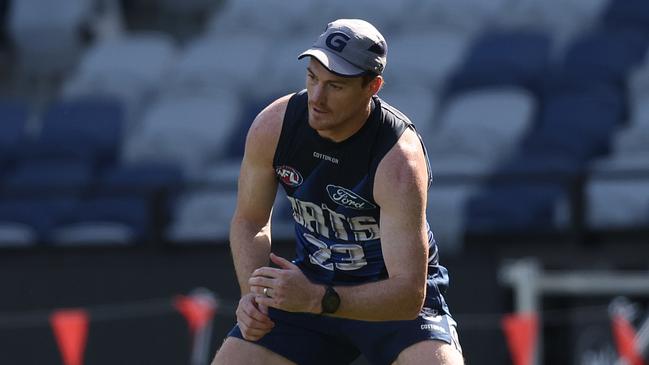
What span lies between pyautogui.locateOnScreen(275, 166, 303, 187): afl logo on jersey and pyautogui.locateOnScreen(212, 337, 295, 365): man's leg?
0.64m

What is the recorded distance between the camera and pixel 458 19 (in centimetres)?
1345

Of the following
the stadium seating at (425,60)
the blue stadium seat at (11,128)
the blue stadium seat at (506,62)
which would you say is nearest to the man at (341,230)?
the blue stadium seat at (506,62)

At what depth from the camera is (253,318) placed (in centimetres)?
509

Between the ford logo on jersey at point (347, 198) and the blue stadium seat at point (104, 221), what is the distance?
21.2 ft

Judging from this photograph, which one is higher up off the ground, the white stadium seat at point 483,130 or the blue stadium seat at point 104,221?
the white stadium seat at point 483,130

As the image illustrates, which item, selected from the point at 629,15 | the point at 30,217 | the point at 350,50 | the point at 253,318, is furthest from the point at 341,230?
the point at 629,15

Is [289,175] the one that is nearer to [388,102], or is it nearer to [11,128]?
[388,102]

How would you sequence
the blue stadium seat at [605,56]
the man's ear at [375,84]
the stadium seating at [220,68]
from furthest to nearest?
the stadium seating at [220,68]
the blue stadium seat at [605,56]
the man's ear at [375,84]

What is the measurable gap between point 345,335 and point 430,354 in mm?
408

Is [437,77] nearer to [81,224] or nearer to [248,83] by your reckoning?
[248,83]

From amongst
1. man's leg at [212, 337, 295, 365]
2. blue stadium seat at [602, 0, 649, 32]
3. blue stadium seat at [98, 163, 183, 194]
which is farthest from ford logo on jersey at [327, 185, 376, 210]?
blue stadium seat at [602, 0, 649, 32]

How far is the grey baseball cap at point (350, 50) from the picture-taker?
5.04 meters

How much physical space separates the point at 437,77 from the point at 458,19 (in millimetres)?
902

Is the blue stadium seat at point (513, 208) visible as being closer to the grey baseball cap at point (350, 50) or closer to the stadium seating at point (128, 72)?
the stadium seating at point (128, 72)
